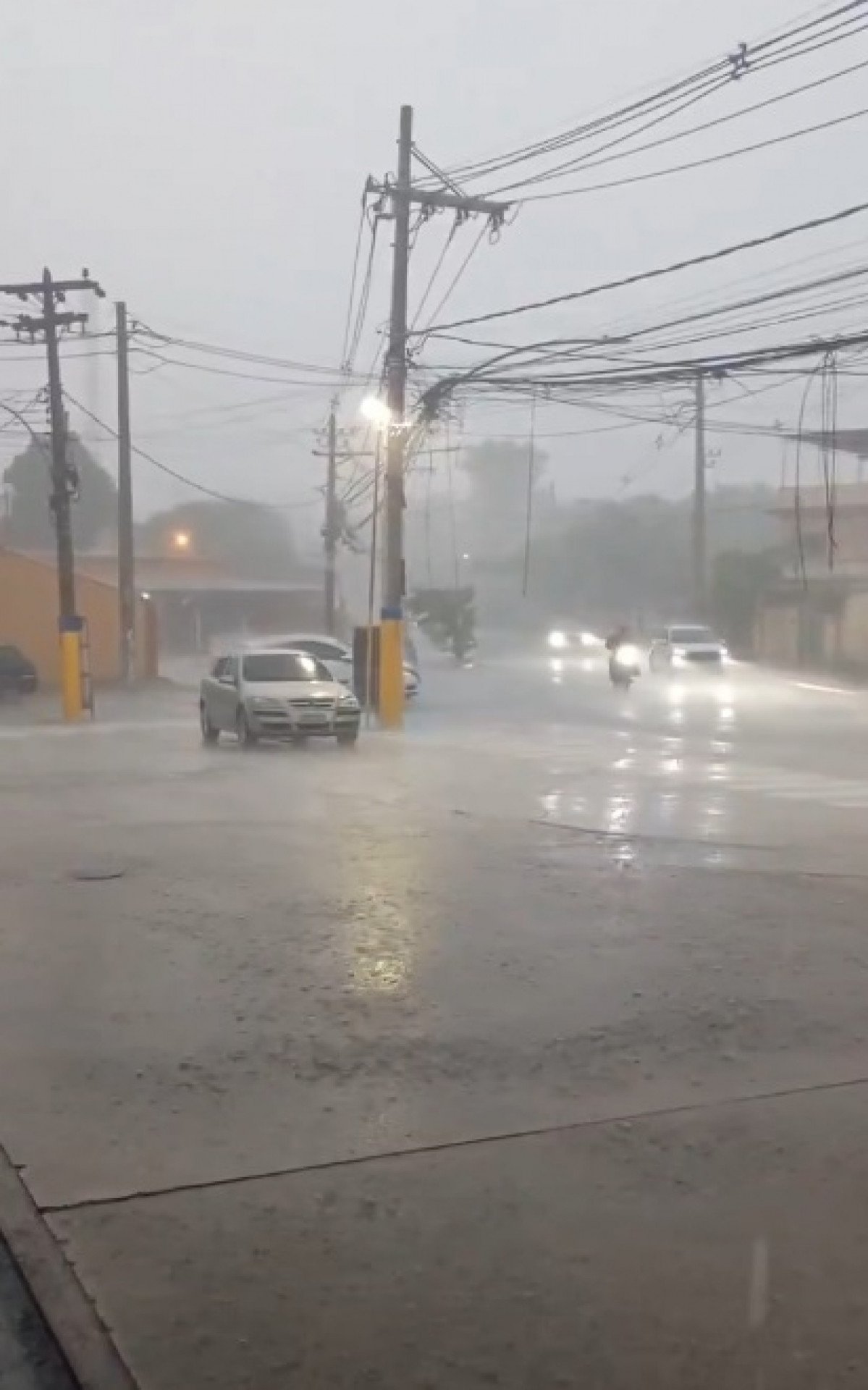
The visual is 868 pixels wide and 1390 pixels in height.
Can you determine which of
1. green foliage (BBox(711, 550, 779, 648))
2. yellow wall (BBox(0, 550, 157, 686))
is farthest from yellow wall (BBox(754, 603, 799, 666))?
yellow wall (BBox(0, 550, 157, 686))

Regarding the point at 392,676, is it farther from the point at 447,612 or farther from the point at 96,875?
the point at 447,612

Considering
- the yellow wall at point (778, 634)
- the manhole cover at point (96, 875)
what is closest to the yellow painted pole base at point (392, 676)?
the manhole cover at point (96, 875)

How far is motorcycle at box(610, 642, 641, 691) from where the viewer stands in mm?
39688

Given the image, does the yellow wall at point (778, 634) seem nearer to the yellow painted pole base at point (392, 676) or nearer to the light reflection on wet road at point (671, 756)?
the light reflection on wet road at point (671, 756)

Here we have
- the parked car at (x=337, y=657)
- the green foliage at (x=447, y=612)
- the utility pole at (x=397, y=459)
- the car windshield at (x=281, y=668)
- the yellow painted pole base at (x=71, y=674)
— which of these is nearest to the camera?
the car windshield at (x=281, y=668)

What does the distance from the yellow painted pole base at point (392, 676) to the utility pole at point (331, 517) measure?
23.6 metres

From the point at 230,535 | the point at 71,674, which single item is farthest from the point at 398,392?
the point at 230,535

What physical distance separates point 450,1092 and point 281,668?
61.7 ft

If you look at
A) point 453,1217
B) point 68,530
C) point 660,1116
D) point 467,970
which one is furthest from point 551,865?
point 68,530

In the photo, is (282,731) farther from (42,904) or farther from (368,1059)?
(368,1059)

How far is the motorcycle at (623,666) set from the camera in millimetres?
39688

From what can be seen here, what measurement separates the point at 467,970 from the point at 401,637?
21.0m

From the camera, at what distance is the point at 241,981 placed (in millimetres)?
8719

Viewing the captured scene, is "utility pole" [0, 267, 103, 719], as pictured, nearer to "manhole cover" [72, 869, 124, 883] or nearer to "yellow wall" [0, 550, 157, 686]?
"yellow wall" [0, 550, 157, 686]
